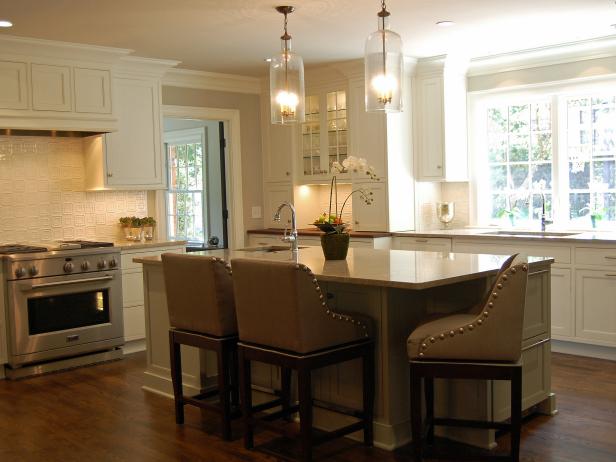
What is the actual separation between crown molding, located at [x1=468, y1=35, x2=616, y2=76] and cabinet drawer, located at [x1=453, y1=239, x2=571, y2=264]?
1.65m

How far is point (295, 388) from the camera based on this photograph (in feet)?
13.4

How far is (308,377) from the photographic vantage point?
3258 mm

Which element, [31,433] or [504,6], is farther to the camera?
[504,6]

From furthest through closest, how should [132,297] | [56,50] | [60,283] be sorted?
1. [132,297]
2. [56,50]
3. [60,283]

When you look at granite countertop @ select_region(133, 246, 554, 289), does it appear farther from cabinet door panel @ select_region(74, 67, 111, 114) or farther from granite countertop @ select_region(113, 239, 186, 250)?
cabinet door panel @ select_region(74, 67, 111, 114)

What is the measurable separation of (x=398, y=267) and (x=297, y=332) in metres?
0.72

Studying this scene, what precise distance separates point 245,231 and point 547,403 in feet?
13.4

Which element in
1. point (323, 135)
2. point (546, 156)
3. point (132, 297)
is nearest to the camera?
point (132, 297)

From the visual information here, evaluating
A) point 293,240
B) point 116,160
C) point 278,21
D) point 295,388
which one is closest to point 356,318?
point 295,388

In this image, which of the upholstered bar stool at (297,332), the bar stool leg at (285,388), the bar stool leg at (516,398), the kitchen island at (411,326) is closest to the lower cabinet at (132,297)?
the kitchen island at (411,326)

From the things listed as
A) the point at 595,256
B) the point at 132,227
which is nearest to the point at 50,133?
the point at 132,227

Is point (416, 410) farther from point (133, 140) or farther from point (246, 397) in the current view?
point (133, 140)

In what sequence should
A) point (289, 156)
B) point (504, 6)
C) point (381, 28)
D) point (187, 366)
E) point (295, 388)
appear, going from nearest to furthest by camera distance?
1. point (381, 28)
2. point (295, 388)
3. point (187, 366)
4. point (504, 6)
5. point (289, 156)

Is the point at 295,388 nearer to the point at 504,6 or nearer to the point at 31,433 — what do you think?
the point at 31,433
